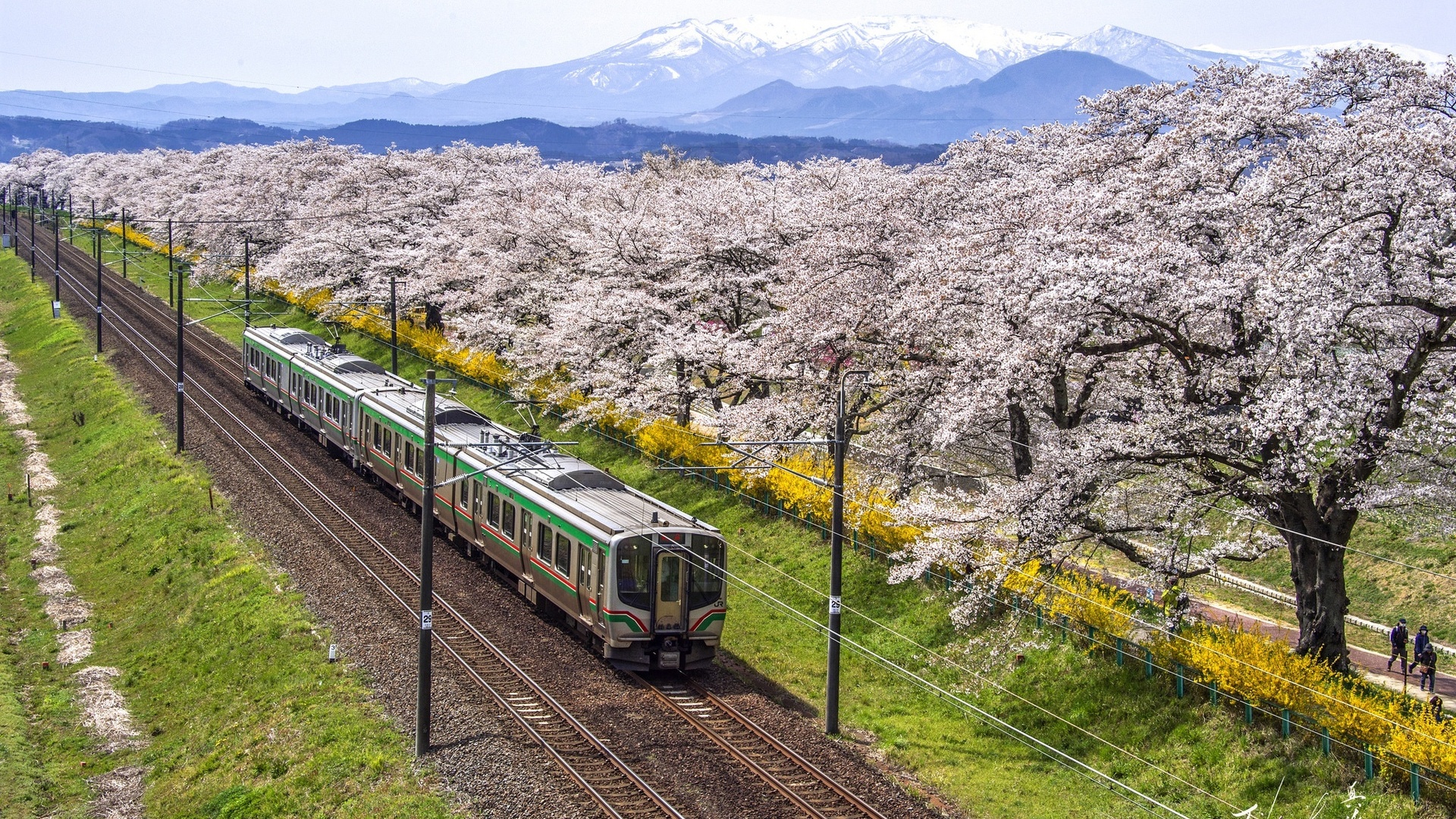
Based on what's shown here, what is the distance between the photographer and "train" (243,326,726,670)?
19828 millimetres

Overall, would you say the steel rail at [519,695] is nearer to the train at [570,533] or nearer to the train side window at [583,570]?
the train at [570,533]

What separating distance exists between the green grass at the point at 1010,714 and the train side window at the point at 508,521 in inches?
192

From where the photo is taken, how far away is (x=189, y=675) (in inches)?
904

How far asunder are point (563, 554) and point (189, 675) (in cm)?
825

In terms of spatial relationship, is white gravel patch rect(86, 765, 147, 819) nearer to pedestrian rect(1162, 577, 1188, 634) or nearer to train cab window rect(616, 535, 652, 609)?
train cab window rect(616, 535, 652, 609)

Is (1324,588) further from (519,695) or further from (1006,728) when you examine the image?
(519,695)

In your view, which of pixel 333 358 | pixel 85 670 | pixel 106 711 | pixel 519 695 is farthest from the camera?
pixel 333 358

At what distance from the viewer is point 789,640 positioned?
23.7m

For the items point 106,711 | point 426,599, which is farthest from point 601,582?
point 106,711

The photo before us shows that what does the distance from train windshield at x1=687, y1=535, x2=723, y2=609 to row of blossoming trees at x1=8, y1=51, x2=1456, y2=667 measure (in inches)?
155

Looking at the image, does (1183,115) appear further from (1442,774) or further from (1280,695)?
(1442,774)

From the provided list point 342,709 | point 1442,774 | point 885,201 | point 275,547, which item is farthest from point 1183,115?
point 275,547

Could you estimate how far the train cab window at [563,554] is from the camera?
827 inches

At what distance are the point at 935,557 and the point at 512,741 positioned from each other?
27.5 feet
